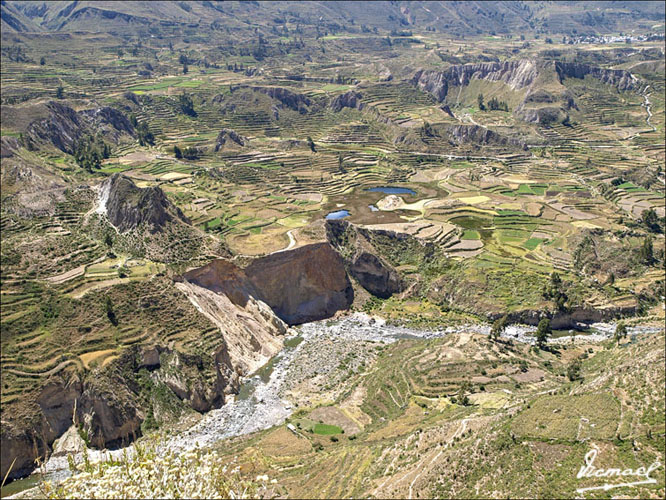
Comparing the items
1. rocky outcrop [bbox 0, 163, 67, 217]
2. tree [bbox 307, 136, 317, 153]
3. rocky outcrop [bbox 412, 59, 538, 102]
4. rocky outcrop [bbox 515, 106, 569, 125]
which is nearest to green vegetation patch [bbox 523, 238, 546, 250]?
tree [bbox 307, 136, 317, 153]

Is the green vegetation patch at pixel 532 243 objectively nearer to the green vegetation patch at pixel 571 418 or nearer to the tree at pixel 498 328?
the tree at pixel 498 328

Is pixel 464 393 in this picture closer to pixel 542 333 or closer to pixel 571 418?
pixel 571 418

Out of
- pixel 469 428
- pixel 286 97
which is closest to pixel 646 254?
pixel 469 428

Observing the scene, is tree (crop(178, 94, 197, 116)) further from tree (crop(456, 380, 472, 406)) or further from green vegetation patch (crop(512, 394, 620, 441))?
green vegetation patch (crop(512, 394, 620, 441))

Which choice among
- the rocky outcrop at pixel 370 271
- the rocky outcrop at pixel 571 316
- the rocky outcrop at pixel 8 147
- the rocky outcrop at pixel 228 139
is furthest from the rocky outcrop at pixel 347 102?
the rocky outcrop at pixel 571 316

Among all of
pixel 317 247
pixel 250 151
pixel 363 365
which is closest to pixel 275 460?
pixel 363 365

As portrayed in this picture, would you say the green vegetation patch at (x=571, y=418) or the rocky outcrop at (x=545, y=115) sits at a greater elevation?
the rocky outcrop at (x=545, y=115)
